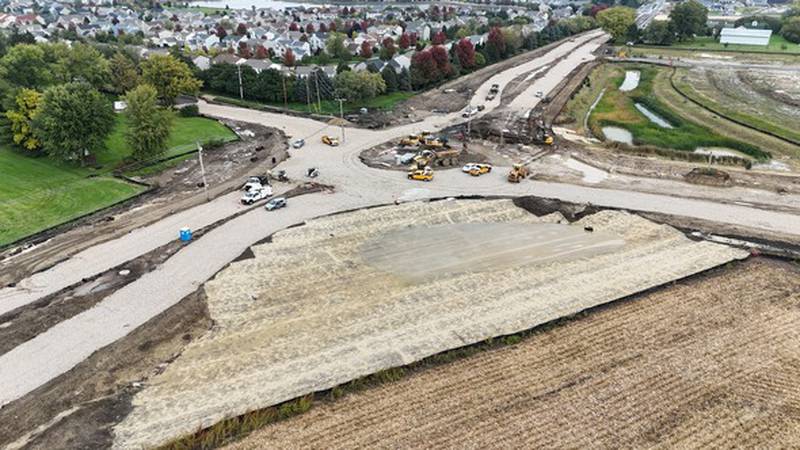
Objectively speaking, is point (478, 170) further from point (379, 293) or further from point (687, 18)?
point (687, 18)

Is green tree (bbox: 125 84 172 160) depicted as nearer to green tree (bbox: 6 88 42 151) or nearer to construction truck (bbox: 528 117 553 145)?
green tree (bbox: 6 88 42 151)

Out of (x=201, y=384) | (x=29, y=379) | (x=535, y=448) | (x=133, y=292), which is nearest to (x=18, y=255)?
(x=133, y=292)

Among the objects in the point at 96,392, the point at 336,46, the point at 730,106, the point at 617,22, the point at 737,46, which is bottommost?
the point at 96,392

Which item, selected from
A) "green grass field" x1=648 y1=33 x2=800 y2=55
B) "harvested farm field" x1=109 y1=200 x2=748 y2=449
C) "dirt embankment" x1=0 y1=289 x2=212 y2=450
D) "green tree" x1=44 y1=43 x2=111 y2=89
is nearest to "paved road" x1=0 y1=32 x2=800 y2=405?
"dirt embankment" x1=0 y1=289 x2=212 y2=450

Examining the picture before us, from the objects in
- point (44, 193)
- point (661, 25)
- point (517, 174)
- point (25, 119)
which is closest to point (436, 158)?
point (517, 174)

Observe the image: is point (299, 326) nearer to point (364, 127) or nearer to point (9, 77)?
point (364, 127)

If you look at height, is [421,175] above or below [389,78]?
below

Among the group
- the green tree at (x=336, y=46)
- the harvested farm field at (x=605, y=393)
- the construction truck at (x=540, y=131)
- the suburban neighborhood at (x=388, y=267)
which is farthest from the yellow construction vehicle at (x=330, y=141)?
the green tree at (x=336, y=46)
